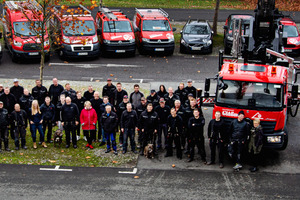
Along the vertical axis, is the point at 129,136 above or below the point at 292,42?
below

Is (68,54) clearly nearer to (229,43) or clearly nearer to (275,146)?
(229,43)

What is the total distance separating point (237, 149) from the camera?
13594 mm

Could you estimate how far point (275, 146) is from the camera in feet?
44.9

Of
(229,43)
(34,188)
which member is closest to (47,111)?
(34,188)

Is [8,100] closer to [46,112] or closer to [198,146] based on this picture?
[46,112]

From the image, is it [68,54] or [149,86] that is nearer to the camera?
[149,86]

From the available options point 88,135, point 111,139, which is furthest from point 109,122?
point 88,135

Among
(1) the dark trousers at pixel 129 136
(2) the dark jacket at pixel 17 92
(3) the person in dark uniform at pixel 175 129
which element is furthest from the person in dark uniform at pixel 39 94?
(3) the person in dark uniform at pixel 175 129

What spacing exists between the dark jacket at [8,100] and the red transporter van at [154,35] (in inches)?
450

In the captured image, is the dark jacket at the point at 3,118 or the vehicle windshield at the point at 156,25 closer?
the dark jacket at the point at 3,118

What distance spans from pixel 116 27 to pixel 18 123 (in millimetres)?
12312

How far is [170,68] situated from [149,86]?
3404mm

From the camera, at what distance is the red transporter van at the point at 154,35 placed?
25.8m

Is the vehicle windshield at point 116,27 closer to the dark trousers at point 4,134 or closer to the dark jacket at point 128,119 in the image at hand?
the dark jacket at point 128,119
